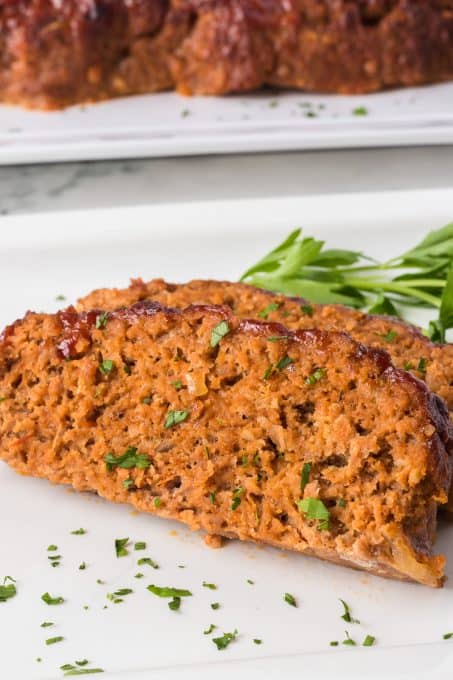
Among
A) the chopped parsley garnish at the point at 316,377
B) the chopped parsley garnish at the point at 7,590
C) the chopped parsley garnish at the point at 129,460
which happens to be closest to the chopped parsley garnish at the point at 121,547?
the chopped parsley garnish at the point at 129,460

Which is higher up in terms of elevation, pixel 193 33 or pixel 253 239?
pixel 193 33

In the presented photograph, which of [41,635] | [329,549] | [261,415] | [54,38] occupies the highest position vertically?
[54,38]

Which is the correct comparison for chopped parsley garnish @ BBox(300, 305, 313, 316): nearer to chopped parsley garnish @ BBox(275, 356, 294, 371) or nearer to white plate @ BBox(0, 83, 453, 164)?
chopped parsley garnish @ BBox(275, 356, 294, 371)

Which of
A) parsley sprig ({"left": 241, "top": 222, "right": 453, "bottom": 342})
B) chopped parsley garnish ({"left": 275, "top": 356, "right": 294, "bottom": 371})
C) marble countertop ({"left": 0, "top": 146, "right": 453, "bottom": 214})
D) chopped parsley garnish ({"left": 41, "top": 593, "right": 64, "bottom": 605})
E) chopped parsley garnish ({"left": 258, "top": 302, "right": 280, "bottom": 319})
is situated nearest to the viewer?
chopped parsley garnish ({"left": 41, "top": 593, "right": 64, "bottom": 605})

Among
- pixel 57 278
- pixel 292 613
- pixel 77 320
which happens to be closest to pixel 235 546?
pixel 292 613

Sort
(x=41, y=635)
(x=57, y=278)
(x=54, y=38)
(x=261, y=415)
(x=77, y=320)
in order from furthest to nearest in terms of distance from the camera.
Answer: (x=54, y=38), (x=57, y=278), (x=77, y=320), (x=261, y=415), (x=41, y=635)

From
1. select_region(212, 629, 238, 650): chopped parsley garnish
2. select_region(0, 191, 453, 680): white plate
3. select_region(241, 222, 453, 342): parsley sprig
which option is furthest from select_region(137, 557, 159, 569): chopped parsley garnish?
select_region(241, 222, 453, 342): parsley sprig

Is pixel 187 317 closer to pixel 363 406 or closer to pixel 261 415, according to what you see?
pixel 261 415
